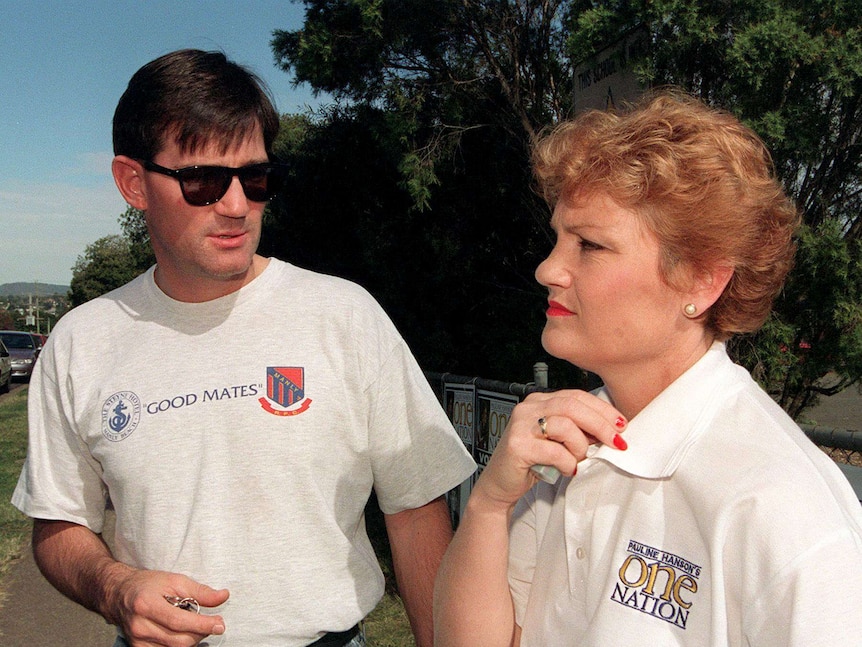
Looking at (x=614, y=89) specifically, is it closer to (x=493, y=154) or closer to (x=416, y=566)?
(x=416, y=566)

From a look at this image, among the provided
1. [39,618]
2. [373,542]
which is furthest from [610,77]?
[39,618]

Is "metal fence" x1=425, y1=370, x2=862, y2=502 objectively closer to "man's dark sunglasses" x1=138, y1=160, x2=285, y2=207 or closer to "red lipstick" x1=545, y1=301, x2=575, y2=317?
"red lipstick" x1=545, y1=301, x2=575, y2=317

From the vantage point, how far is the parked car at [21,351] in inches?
1310

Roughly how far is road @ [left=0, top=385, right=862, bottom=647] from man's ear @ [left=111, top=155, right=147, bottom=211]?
13.6ft

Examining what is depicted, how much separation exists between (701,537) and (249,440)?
1185mm

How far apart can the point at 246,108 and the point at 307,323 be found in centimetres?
66

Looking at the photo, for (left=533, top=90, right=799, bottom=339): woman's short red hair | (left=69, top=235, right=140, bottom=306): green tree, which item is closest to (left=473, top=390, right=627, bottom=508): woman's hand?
(left=533, top=90, right=799, bottom=339): woman's short red hair

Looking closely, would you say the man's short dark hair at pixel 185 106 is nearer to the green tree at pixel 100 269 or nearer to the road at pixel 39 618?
the road at pixel 39 618

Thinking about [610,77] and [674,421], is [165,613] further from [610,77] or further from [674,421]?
[610,77]

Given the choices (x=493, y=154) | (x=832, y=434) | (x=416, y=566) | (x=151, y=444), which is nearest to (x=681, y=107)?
(x=416, y=566)

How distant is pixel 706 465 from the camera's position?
1.42 m

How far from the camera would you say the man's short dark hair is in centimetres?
223

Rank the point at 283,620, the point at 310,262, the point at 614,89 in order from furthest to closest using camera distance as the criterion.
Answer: the point at 310,262 → the point at 614,89 → the point at 283,620

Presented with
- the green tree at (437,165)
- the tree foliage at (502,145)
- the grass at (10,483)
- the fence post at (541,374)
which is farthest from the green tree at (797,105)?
the grass at (10,483)
